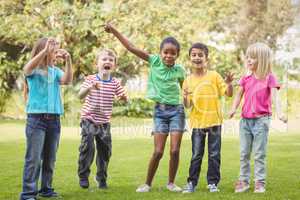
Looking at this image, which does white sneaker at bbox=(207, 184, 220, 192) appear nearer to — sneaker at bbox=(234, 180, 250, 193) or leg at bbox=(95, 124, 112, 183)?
sneaker at bbox=(234, 180, 250, 193)

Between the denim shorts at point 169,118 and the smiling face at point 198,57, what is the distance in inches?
18.6

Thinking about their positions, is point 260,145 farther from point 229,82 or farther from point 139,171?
point 139,171

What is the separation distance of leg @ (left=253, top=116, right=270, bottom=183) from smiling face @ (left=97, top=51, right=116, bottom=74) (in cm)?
167

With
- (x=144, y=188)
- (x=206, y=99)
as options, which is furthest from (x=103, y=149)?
(x=206, y=99)

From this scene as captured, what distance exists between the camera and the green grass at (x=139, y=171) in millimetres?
5707

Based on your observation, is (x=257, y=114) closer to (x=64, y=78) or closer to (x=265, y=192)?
(x=265, y=192)

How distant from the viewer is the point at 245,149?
19.7ft

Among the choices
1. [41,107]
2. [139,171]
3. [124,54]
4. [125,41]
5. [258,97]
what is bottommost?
[139,171]

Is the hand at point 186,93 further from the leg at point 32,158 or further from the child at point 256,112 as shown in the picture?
the leg at point 32,158

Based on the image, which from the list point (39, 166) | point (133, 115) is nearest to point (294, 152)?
point (39, 166)

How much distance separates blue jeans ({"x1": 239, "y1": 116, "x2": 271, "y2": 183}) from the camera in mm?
5891

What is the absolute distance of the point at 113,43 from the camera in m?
19.8

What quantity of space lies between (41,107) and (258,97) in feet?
7.22

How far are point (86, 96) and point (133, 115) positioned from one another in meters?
14.2
